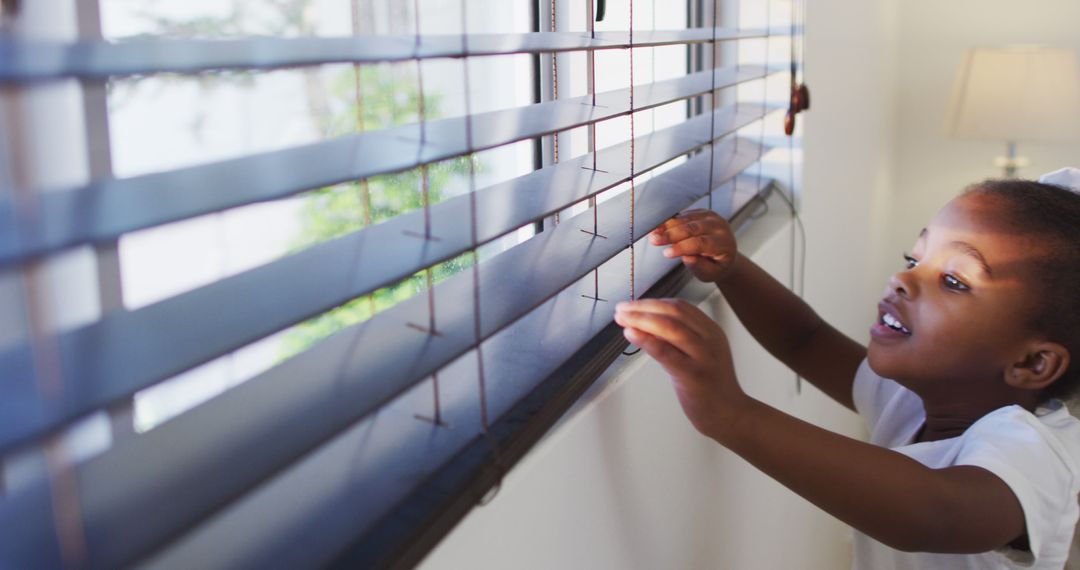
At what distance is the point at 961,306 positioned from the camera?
92 cm

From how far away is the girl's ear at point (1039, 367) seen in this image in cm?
90

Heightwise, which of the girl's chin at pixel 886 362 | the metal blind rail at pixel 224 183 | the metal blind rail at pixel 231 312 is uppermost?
the metal blind rail at pixel 224 183

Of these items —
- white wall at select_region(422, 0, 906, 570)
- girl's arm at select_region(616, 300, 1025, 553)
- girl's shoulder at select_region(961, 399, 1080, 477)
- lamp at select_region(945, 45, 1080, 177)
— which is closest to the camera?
white wall at select_region(422, 0, 906, 570)

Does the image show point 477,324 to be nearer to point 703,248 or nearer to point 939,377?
point 703,248

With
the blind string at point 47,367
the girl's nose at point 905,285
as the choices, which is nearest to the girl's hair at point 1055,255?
the girl's nose at point 905,285

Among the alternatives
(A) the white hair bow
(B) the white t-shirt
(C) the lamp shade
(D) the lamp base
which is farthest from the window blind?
(D) the lamp base

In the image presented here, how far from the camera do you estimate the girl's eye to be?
92cm

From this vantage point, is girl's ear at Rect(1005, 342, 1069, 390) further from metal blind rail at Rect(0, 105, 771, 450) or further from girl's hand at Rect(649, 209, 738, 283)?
metal blind rail at Rect(0, 105, 771, 450)

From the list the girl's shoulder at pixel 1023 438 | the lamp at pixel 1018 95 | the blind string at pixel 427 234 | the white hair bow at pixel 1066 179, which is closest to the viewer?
the blind string at pixel 427 234

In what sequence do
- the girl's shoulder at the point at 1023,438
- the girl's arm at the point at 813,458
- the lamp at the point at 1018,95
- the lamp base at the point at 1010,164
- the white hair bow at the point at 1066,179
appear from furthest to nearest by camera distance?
the lamp base at the point at 1010,164, the lamp at the point at 1018,95, the white hair bow at the point at 1066,179, the girl's shoulder at the point at 1023,438, the girl's arm at the point at 813,458

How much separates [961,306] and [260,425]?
0.73 metres

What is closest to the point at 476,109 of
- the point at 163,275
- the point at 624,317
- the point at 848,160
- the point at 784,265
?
the point at 624,317

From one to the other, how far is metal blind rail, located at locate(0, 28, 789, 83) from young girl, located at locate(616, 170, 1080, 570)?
260mm

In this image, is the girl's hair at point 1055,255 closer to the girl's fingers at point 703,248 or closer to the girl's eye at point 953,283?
the girl's eye at point 953,283
